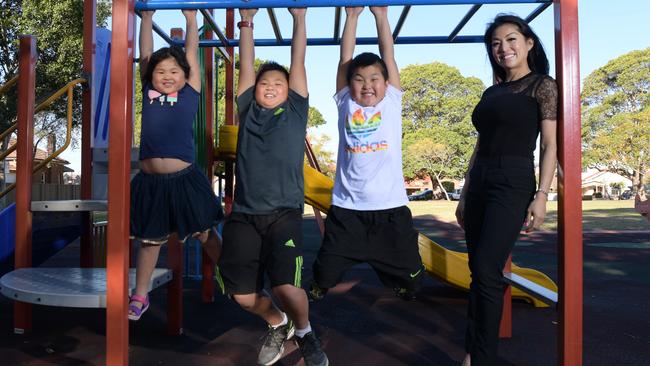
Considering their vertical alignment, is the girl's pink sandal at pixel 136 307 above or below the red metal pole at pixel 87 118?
below

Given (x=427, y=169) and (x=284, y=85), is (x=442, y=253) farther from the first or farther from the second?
(x=427, y=169)

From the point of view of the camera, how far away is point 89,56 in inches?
154

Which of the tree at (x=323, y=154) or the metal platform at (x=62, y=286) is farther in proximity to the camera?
the tree at (x=323, y=154)

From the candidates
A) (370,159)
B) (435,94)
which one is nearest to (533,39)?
(370,159)

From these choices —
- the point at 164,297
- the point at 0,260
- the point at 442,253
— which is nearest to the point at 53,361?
the point at 0,260

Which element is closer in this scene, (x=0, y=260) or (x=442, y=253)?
(x=0, y=260)

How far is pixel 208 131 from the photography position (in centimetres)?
399

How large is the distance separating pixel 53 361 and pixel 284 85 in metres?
1.85

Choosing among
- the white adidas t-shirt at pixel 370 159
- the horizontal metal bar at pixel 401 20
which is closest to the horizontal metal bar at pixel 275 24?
the horizontal metal bar at pixel 401 20

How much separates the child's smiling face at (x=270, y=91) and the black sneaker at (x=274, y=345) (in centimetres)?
109

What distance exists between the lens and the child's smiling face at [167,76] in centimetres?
269

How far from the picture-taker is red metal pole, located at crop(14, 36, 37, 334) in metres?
3.33

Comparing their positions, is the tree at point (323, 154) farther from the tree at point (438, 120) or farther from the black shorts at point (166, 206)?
the black shorts at point (166, 206)

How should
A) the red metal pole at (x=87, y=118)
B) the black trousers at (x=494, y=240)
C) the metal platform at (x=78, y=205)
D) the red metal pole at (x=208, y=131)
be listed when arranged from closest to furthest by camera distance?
the black trousers at (x=494, y=240), the metal platform at (x=78, y=205), the red metal pole at (x=87, y=118), the red metal pole at (x=208, y=131)
